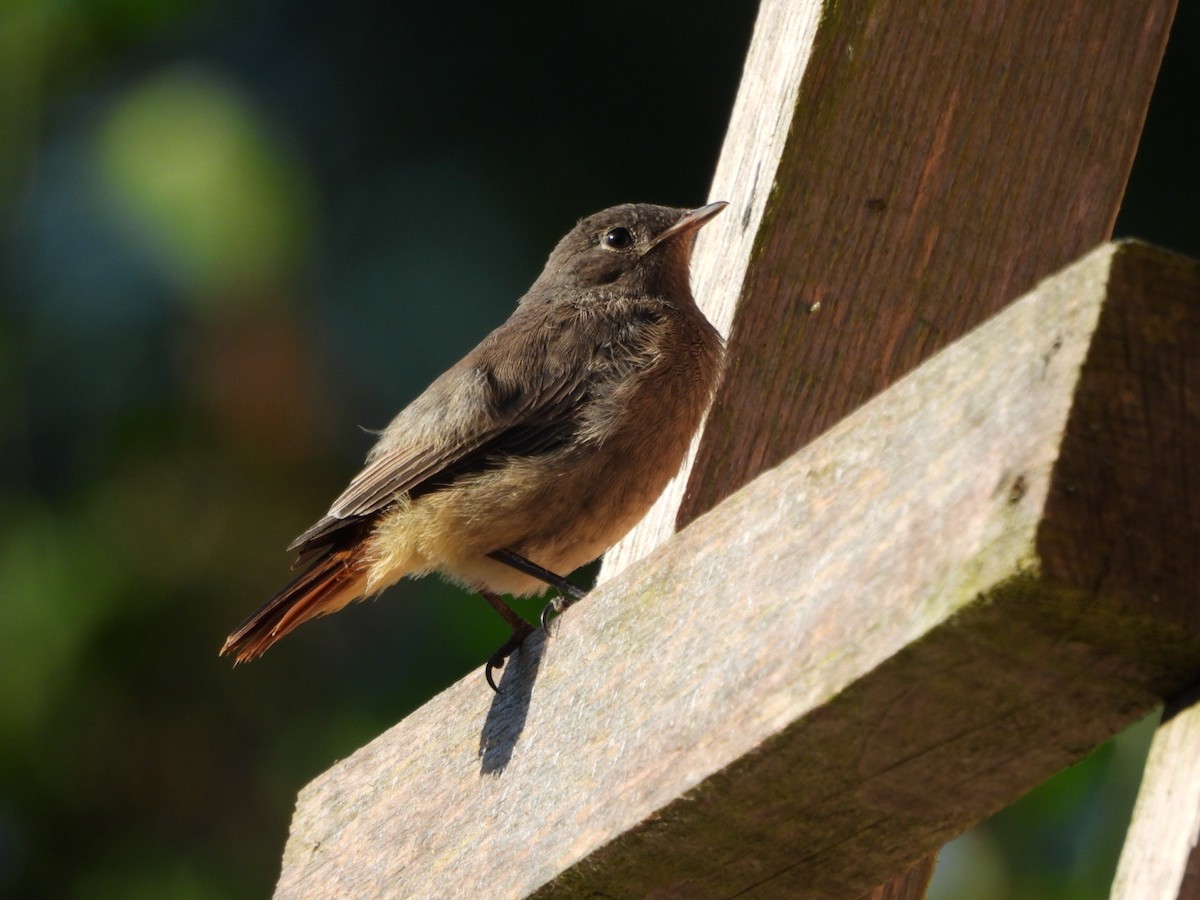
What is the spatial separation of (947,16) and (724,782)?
157 centimetres

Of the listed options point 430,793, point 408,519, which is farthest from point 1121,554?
point 408,519

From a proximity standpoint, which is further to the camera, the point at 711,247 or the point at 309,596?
the point at 309,596

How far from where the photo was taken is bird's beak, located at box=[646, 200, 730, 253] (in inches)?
123

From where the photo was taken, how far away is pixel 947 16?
2.79 m

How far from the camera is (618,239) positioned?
485 cm

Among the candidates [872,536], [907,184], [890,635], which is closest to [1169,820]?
[890,635]

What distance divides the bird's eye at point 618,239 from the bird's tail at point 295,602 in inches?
54.0

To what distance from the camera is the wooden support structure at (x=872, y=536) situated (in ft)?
4.72

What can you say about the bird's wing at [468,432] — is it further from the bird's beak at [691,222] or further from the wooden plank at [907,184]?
the wooden plank at [907,184]

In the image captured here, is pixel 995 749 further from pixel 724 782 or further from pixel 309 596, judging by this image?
pixel 309 596

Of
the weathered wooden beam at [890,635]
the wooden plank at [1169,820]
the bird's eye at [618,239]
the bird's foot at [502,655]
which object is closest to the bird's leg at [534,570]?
the bird's foot at [502,655]

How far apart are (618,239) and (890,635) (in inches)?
134

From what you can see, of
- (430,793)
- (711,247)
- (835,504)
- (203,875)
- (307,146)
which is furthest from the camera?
(307,146)

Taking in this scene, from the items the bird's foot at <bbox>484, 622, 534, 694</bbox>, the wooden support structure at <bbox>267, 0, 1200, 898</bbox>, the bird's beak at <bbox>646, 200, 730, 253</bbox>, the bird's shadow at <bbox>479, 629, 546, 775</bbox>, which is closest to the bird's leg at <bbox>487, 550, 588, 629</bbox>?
the wooden support structure at <bbox>267, 0, 1200, 898</bbox>
